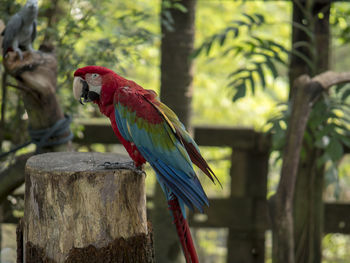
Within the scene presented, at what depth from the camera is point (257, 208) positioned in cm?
311

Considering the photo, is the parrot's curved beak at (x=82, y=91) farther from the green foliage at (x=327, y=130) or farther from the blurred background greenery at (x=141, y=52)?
the green foliage at (x=327, y=130)

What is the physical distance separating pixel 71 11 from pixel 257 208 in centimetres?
177

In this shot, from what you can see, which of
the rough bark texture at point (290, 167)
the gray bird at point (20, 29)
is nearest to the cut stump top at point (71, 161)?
the gray bird at point (20, 29)

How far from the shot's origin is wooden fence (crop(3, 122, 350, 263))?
10.2ft

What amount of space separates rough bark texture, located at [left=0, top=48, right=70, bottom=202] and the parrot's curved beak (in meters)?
0.44

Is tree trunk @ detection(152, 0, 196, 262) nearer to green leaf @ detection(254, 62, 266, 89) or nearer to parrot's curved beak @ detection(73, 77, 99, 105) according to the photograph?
green leaf @ detection(254, 62, 266, 89)

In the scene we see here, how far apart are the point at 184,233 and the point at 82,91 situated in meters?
0.68

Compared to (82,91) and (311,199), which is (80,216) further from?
(311,199)

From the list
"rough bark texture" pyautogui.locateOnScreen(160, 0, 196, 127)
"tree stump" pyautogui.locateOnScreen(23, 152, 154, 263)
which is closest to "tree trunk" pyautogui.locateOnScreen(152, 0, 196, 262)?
"rough bark texture" pyautogui.locateOnScreen(160, 0, 196, 127)

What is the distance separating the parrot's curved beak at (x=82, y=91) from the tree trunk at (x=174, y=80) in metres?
1.08

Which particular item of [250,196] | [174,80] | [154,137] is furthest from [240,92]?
[154,137]

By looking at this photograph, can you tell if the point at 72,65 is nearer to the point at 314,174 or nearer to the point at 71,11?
the point at 71,11

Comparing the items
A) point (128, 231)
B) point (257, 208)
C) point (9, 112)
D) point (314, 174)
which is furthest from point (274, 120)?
point (9, 112)

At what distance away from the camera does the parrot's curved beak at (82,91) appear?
176 centimetres
